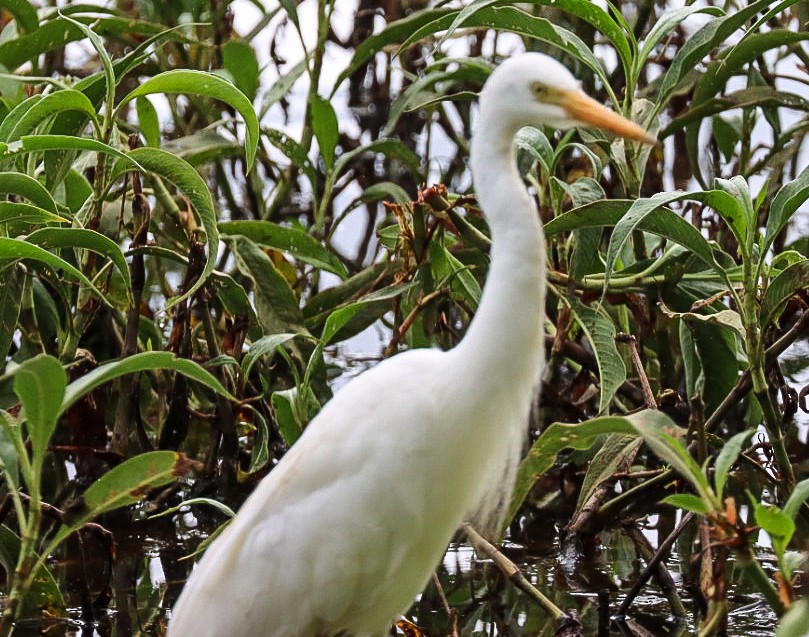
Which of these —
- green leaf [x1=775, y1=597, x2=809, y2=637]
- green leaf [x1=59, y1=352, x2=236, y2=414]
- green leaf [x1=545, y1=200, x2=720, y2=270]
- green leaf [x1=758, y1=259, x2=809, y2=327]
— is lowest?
green leaf [x1=775, y1=597, x2=809, y2=637]

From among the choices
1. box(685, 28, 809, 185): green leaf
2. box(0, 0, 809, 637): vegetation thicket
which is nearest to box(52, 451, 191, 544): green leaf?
box(0, 0, 809, 637): vegetation thicket

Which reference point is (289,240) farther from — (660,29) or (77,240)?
(660,29)

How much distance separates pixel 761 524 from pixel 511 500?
62cm

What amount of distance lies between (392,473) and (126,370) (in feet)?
1.38

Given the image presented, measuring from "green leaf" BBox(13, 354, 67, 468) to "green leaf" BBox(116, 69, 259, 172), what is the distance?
75 centimetres

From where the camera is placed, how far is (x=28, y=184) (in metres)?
2.38

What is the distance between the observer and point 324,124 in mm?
3473

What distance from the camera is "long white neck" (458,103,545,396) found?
1.81 m

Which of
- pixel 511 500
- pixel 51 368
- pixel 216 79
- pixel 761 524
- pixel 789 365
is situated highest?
pixel 216 79

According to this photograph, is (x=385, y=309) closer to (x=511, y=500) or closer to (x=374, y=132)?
(x=511, y=500)

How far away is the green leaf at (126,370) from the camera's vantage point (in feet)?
5.82

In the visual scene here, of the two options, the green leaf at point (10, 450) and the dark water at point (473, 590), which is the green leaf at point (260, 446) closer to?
the dark water at point (473, 590)

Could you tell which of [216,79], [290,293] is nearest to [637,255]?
[290,293]

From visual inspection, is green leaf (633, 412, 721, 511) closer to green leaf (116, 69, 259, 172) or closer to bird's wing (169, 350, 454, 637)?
bird's wing (169, 350, 454, 637)
